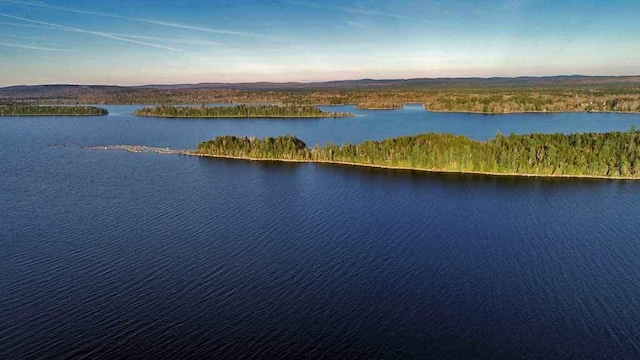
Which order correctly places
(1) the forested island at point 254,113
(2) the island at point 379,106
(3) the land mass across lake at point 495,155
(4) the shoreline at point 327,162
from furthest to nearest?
(2) the island at point 379,106, (1) the forested island at point 254,113, (3) the land mass across lake at point 495,155, (4) the shoreline at point 327,162

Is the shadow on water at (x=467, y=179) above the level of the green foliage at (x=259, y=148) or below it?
below

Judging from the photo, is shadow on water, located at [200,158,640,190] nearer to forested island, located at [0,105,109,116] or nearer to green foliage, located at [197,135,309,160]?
green foliage, located at [197,135,309,160]

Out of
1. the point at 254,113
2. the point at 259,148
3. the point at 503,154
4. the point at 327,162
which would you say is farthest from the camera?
the point at 254,113

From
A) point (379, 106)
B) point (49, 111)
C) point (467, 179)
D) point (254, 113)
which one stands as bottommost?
point (467, 179)

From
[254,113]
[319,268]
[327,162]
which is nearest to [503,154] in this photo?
[327,162]

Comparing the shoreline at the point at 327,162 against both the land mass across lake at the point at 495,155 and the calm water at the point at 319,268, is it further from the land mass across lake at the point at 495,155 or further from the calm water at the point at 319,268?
the calm water at the point at 319,268

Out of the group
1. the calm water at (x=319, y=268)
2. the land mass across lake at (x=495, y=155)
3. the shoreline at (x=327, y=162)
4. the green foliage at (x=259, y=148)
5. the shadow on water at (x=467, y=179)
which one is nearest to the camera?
the calm water at (x=319, y=268)

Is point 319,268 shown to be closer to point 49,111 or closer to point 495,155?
point 495,155

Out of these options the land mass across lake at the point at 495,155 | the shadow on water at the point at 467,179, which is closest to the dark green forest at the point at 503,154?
the land mass across lake at the point at 495,155
